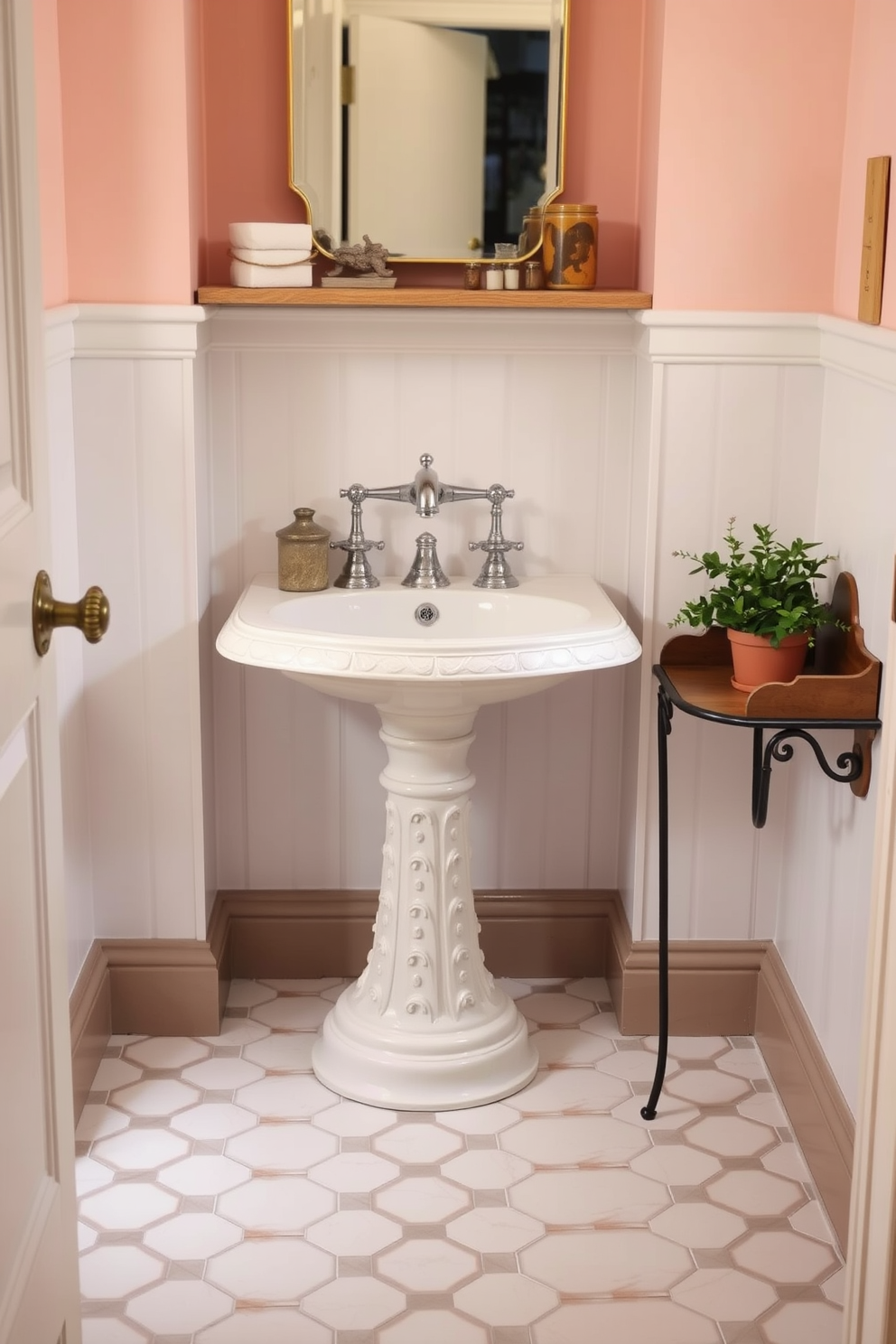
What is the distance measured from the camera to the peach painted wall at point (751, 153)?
2.37 m

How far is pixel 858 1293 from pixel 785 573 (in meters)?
1.21

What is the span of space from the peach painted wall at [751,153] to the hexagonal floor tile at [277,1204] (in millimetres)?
1549

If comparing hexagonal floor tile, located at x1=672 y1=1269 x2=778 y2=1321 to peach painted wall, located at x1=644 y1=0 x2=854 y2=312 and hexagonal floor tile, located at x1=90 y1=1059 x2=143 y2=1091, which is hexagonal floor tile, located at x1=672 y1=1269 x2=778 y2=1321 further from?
peach painted wall, located at x1=644 y1=0 x2=854 y2=312

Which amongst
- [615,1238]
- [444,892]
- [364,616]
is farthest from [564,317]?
[615,1238]

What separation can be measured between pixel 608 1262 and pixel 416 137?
1888 millimetres

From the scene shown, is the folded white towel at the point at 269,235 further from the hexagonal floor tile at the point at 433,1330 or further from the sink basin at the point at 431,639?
the hexagonal floor tile at the point at 433,1330

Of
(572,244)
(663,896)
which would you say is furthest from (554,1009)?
(572,244)

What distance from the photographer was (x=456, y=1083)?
253 cm

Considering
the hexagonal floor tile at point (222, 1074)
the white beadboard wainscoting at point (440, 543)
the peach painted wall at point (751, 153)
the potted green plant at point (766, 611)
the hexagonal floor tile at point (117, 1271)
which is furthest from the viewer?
the hexagonal floor tile at point (222, 1074)

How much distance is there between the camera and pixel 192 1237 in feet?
7.13

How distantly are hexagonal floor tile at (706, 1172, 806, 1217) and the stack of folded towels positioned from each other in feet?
5.38

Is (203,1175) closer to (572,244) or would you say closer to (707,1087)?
(707,1087)

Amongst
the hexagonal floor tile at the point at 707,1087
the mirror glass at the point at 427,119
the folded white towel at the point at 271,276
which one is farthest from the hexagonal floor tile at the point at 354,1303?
the mirror glass at the point at 427,119

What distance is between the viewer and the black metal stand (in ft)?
7.04
